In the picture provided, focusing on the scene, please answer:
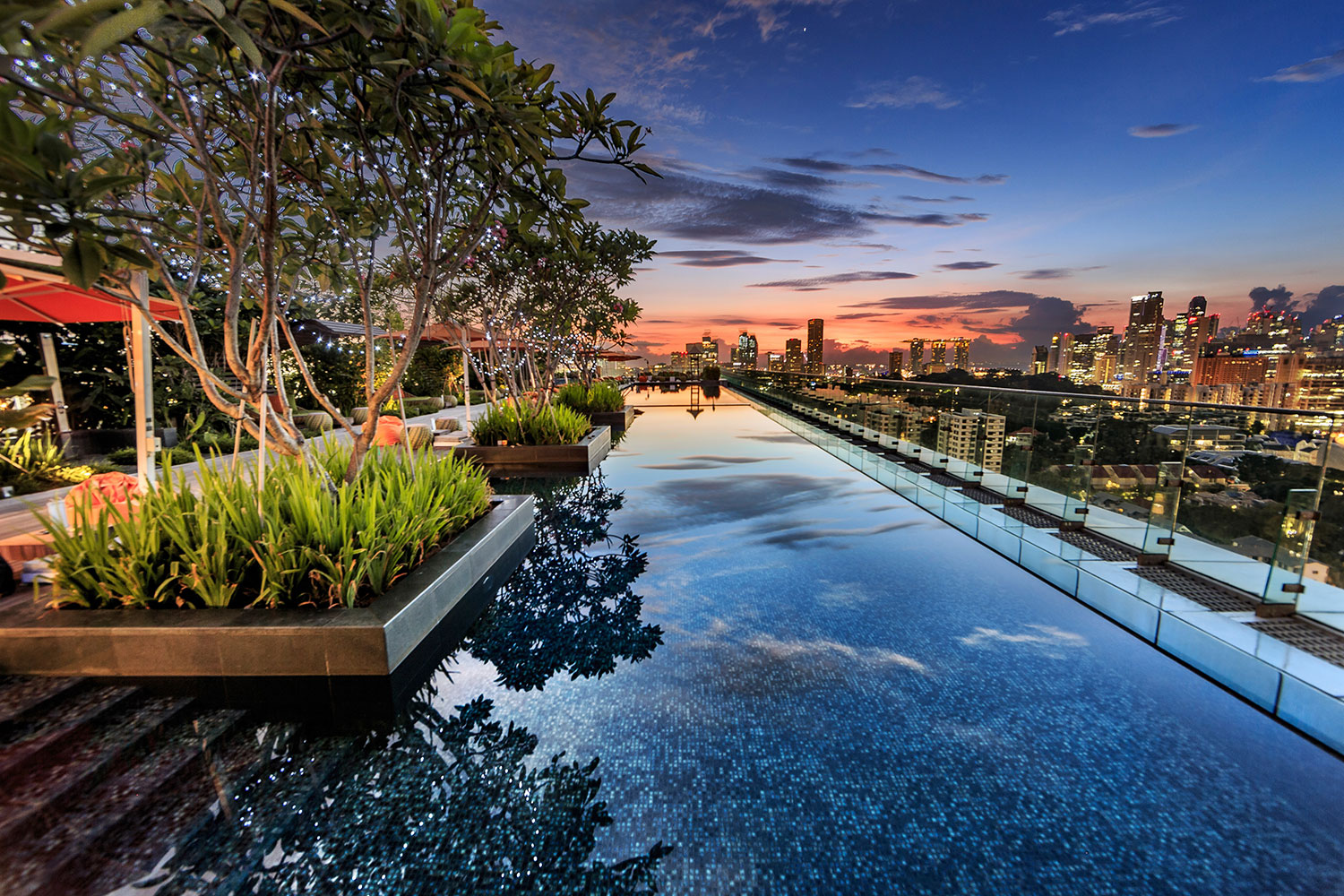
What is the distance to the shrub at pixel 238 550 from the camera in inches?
93.6

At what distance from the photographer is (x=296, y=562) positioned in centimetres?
246

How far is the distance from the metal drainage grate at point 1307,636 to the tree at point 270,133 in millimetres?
4398

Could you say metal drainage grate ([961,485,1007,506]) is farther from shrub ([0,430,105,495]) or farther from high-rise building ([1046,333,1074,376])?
high-rise building ([1046,333,1074,376])

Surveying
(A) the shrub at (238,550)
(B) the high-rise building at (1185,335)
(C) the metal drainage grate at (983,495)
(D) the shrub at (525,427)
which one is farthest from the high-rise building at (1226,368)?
(A) the shrub at (238,550)

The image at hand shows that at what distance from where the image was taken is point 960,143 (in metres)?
18.1

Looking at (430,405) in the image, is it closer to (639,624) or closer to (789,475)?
(789,475)

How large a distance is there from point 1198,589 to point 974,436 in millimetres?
3217

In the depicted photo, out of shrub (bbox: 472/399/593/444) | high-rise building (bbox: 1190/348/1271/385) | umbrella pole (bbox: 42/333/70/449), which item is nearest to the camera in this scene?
umbrella pole (bbox: 42/333/70/449)

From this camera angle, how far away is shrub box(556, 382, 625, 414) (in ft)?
38.3

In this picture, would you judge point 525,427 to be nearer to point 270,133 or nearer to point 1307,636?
point 270,133

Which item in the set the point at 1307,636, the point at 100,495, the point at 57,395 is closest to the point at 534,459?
the point at 100,495

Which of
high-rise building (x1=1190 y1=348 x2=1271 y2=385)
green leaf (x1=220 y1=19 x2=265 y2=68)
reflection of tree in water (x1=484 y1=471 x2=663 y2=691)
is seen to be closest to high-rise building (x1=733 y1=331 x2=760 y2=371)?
high-rise building (x1=1190 y1=348 x2=1271 y2=385)

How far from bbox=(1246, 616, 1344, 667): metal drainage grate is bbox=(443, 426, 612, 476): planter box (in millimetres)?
6457

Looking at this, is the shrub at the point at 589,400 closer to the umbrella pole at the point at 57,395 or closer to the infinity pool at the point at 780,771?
the umbrella pole at the point at 57,395
